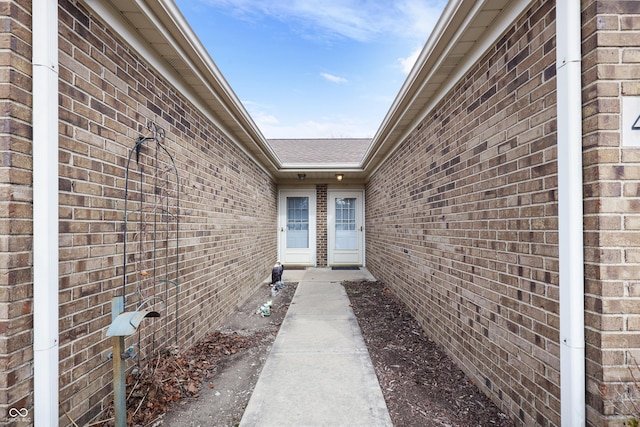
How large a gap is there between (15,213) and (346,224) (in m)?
8.21

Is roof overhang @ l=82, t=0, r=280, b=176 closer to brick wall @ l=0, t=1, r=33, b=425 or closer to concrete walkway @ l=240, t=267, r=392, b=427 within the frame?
brick wall @ l=0, t=1, r=33, b=425

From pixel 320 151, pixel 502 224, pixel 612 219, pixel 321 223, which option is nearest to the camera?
pixel 612 219

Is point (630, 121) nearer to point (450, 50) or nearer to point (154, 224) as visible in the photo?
point (450, 50)

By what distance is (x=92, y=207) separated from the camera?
187 centimetres

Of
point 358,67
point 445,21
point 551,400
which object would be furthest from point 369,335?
point 358,67

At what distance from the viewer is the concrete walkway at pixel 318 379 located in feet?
6.75

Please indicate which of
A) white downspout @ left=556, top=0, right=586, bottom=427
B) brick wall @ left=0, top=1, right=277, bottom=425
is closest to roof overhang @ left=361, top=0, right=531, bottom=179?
white downspout @ left=556, top=0, right=586, bottom=427

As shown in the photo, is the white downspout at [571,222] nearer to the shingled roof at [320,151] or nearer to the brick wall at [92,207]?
the brick wall at [92,207]

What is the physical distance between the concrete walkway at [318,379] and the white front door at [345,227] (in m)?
4.81

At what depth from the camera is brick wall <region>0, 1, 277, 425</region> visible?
1.42 m

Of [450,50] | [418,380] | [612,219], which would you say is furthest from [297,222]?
[612,219]

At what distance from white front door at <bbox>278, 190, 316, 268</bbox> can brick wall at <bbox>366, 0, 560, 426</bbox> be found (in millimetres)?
5779

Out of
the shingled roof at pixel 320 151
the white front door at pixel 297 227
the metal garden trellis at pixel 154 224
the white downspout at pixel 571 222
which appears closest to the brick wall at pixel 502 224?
the white downspout at pixel 571 222

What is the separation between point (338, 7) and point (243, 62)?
12.5 ft
